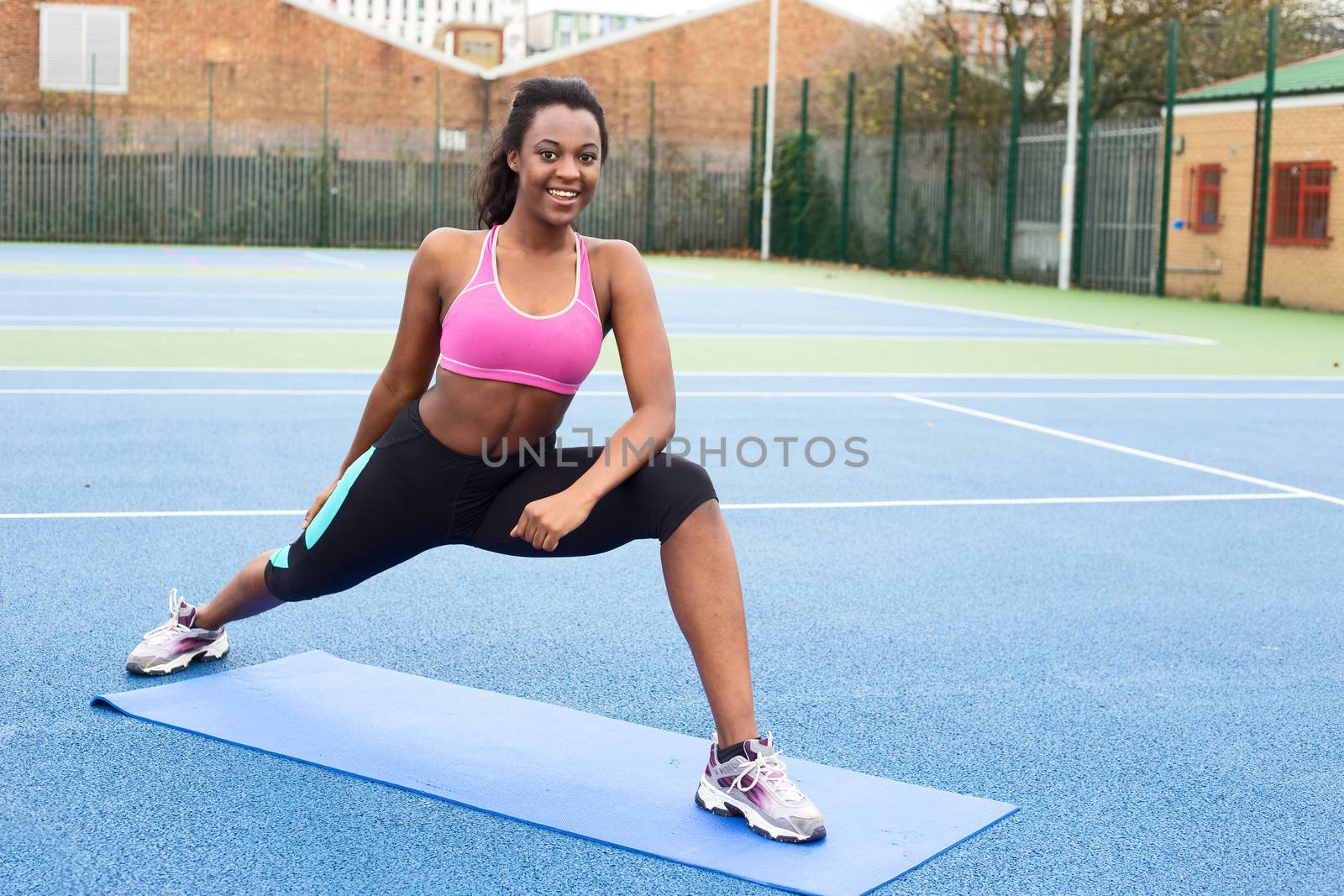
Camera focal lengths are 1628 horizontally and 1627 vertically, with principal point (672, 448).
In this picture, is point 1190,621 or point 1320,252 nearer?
point 1190,621

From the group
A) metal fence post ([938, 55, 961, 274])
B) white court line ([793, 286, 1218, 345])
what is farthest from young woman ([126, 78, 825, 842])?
metal fence post ([938, 55, 961, 274])

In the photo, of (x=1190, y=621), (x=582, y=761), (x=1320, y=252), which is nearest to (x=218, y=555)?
(x=582, y=761)

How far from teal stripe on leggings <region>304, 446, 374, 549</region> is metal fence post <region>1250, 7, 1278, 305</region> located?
2093 cm

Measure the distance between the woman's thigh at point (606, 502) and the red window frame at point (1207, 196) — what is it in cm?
2170

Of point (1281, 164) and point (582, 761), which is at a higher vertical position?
point (1281, 164)

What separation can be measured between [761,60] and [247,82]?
12572 millimetres

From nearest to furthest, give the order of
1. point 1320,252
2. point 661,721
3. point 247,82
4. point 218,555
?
point 661,721, point 218,555, point 1320,252, point 247,82

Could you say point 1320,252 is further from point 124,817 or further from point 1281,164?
point 124,817

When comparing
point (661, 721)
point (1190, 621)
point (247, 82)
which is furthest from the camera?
point (247, 82)

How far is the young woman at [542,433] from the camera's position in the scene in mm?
3549

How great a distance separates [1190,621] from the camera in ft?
17.9

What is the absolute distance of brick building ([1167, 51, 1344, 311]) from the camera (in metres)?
21.8

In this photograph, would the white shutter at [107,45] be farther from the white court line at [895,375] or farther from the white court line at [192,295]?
the white court line at [895,375]

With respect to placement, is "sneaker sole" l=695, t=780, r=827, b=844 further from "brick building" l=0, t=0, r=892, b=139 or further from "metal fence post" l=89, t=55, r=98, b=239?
"brick building" l=0, t=0, r=892, b=139
